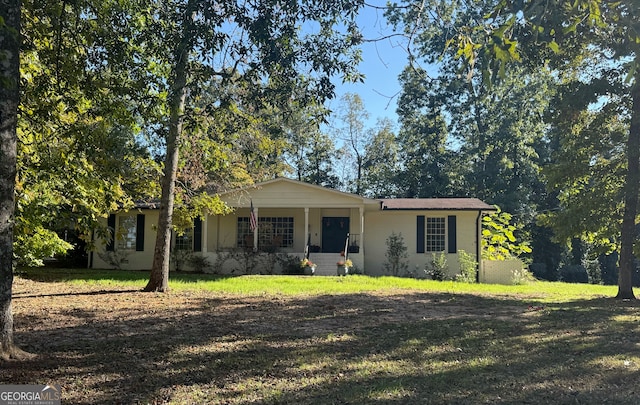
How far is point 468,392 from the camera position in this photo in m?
4.30

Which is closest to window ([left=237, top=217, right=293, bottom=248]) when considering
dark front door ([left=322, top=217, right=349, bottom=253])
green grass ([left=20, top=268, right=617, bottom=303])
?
dark front door ([left=322, top=217, right=349, bottom=253])

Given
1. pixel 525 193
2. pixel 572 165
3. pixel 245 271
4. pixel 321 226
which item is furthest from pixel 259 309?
pixel 525 193

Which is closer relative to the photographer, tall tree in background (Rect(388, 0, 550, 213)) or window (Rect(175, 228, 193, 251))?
window (Rect(175, 228, 193, 251))

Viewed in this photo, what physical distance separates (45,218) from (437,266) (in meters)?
14.1

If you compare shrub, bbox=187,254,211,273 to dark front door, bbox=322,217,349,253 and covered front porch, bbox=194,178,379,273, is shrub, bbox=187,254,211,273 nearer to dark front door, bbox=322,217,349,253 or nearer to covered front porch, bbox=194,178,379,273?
covered front porch, bbox=194,178,379,273

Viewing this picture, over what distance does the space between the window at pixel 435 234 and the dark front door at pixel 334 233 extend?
3334 millimetres

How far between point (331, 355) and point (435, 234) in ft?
49.1

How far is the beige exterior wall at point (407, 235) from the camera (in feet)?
63.9

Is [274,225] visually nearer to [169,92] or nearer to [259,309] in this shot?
[259,309]

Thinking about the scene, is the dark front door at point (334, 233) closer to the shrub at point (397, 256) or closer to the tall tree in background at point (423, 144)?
the shrub at point (397, 256)

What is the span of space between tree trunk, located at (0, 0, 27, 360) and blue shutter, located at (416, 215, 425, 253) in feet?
53.4

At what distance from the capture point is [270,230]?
68.2 ft

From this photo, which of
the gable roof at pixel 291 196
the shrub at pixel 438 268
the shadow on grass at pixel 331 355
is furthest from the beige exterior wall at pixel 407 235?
the shadow on grass at pixel 331 355

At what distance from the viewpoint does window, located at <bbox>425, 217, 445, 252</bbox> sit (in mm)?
19719
